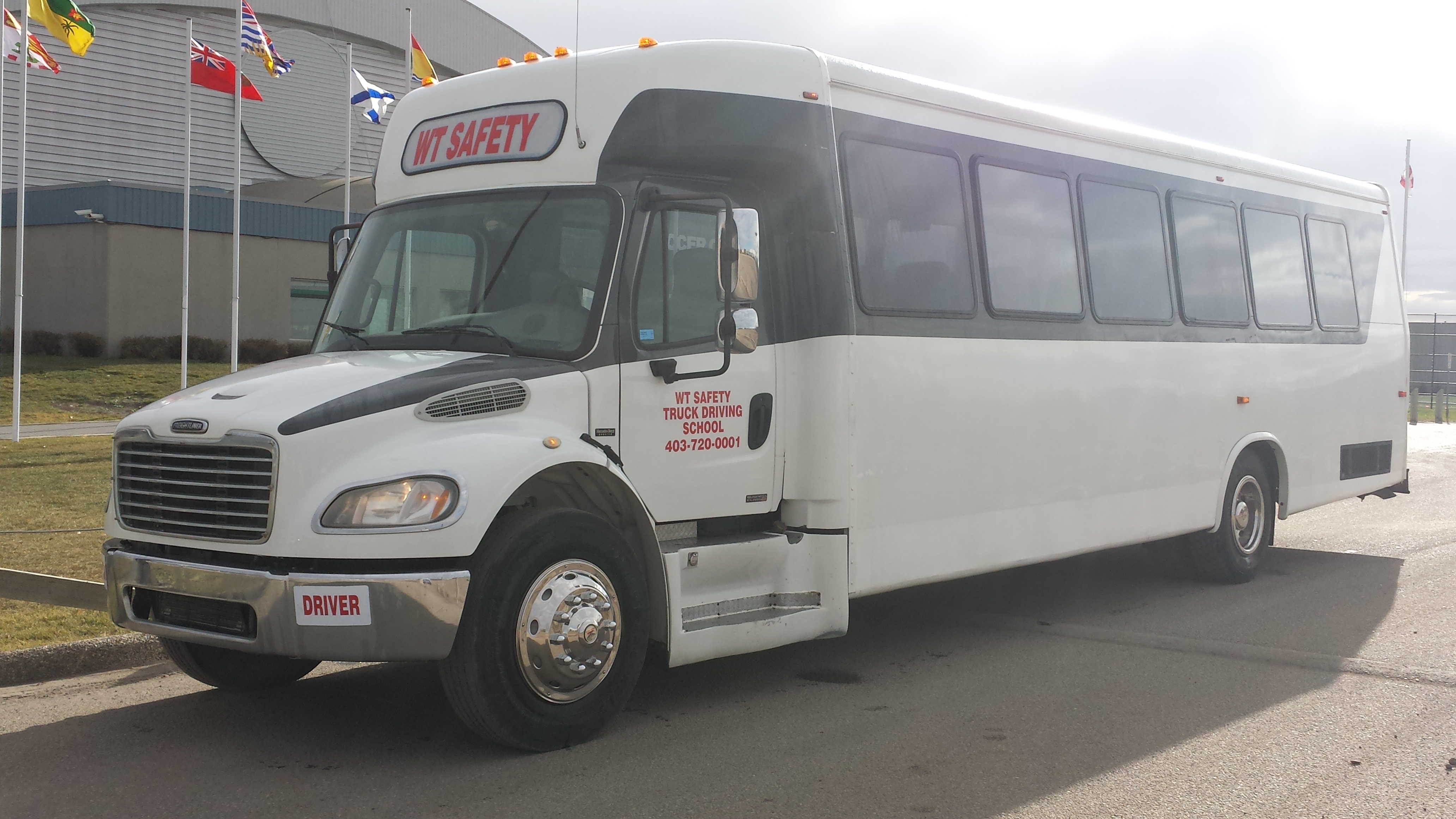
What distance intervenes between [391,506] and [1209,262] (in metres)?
7.05

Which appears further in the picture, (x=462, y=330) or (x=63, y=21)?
(x=63, y=21)

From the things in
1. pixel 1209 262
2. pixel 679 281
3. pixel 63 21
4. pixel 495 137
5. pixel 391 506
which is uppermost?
pixel 63 21

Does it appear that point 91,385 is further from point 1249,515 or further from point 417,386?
point 417,386

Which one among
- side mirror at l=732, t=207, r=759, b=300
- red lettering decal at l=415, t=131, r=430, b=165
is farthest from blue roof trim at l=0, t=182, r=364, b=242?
A: side mirror at l=732, t=207, r=759, b=300

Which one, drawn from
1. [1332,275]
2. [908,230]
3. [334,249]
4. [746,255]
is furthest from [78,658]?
[1332,275]

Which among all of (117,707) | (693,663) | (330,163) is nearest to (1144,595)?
(693,663)

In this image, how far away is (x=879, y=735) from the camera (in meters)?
5.86

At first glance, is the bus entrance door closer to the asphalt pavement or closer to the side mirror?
the side mirror

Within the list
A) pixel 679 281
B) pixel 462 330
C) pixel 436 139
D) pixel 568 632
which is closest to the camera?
pixel 568 632

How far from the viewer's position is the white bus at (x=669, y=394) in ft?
17.0

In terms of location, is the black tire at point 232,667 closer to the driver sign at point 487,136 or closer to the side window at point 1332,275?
the driver sign at point 487,136

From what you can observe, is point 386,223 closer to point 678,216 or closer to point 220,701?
point 678,216

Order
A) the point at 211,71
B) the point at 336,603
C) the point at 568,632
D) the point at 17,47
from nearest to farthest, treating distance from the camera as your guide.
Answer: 1. the point at 336,603
2. the point at 568,632
3. the point at 17,47
4. the point at 211,71

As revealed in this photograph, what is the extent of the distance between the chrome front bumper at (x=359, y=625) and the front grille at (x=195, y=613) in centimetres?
4
